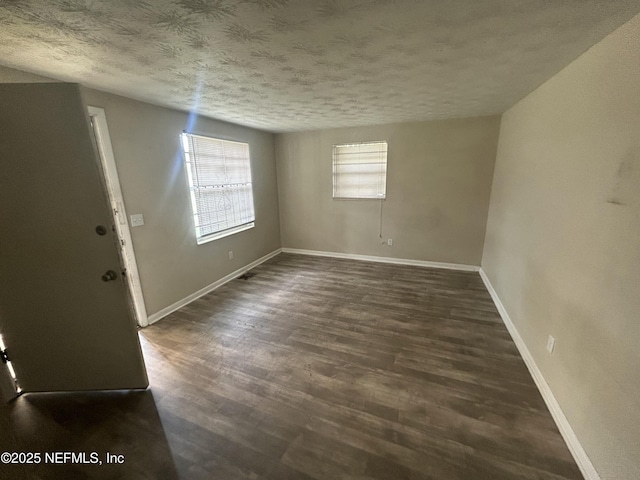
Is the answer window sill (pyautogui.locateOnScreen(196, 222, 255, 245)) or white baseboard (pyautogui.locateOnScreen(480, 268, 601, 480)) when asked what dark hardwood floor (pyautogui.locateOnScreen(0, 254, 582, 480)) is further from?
window sill (pyautogui.locateOnScreen(196, 222, 255, 245))

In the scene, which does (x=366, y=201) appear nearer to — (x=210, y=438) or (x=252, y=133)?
(x=252, y=133)

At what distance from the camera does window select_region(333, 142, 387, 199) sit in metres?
4.33

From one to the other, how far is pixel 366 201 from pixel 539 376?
10.8ft

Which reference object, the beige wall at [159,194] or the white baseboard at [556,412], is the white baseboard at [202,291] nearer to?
the beige wall at [159,194]

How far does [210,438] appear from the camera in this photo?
5.13 ft

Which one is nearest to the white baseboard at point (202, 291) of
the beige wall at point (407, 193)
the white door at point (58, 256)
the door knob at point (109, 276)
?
the white door at point (58, 256)

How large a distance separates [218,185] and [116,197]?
54.9 inches

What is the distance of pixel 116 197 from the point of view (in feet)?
8.10

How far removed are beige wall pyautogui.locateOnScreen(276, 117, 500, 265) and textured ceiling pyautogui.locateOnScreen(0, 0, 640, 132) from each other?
1367 mm

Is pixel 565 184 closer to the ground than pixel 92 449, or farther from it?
farther from it

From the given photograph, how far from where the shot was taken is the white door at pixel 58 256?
148 cm

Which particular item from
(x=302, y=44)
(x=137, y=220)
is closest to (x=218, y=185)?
(x=137, y=220)

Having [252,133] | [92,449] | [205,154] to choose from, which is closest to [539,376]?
[92,449]

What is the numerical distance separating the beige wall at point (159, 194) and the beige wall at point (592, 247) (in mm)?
3712
